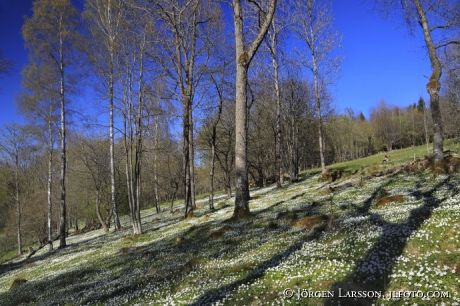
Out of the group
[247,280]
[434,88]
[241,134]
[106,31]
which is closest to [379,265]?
[247,280]

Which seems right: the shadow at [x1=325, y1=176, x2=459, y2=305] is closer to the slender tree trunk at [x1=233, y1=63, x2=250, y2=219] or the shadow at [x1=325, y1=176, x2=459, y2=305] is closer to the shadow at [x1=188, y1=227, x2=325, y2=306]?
the shadow at [x1=188, y1=227, x2=325, y2=306]

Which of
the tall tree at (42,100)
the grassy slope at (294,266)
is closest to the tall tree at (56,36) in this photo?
the tall tree at (42,100)

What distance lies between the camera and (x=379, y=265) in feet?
17.4

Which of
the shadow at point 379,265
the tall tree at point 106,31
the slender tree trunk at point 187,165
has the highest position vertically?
the tall tree at point 106,31

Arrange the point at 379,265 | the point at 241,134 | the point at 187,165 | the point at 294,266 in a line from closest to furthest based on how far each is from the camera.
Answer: the point at 379,265 < the point at 294,266 < the point at 241,134 < the point at 187,165

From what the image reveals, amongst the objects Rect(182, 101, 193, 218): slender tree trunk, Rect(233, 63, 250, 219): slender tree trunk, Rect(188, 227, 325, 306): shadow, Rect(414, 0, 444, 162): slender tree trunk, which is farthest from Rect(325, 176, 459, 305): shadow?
Rect(182, 101, 193, 218): slender tree trunk

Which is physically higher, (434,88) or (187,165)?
(434,88)

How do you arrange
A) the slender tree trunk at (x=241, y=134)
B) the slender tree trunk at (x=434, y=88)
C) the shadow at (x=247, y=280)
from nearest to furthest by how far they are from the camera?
the shadow at (x=247, y=280), the slender tree trunk at (x=241, y=134), the slender tree trunk at (x=434, y=88)

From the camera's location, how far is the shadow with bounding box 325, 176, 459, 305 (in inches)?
183

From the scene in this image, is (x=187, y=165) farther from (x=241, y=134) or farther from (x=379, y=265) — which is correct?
(x=379, y=265)

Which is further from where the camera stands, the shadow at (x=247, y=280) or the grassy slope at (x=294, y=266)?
the shadow at (x=247, y=280)

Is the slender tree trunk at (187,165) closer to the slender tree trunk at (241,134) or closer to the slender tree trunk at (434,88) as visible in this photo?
the slender tree trunk at (241,134)

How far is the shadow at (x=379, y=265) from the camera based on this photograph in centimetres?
465

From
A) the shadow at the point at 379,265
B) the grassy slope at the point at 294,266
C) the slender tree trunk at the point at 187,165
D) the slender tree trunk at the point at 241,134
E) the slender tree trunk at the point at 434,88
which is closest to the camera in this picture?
the shadow at the point at 379,265
